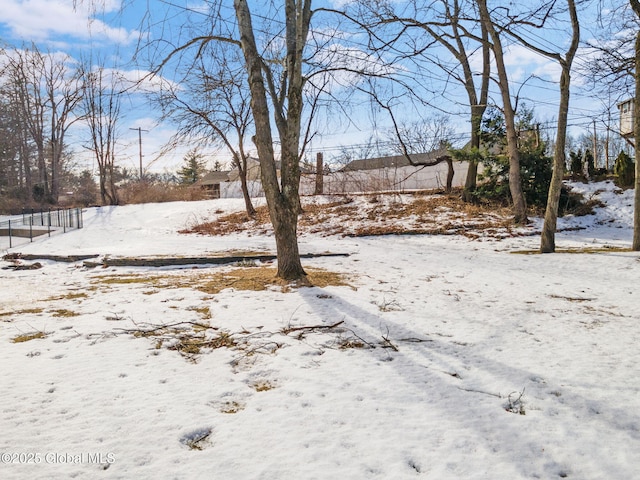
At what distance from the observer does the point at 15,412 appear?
2254 mm

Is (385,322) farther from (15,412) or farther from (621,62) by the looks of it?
(621,62)

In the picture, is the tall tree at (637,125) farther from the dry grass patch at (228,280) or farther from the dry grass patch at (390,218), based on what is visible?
the dry grass patch at (228,280)

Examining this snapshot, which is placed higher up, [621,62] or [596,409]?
[621,62]

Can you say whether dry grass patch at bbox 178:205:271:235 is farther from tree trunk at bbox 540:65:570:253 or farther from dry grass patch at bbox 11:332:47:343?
dry grass patch at bbox 11:332:47:343

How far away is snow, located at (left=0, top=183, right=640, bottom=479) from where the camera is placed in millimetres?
1892

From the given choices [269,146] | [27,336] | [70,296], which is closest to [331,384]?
[27,336]

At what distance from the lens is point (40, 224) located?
16.9m

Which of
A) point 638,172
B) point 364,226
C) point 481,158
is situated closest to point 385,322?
point 638,172

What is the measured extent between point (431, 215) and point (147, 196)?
22160mm

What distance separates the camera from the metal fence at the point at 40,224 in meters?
14.4

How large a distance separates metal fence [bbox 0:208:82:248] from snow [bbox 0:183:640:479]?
36.0 feet

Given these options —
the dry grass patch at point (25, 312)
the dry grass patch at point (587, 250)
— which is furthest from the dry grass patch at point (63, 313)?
the dry grass patch at point (587, 250)

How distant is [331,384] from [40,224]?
1912cm

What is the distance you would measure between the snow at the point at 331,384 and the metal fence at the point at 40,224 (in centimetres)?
1098
